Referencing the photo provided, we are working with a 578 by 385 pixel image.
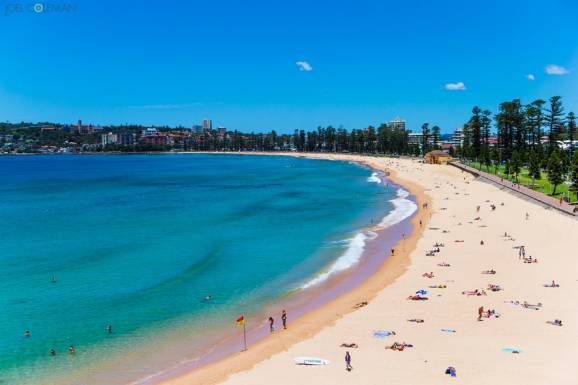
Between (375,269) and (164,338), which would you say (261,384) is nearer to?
(164,338)

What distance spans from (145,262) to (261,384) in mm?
19939

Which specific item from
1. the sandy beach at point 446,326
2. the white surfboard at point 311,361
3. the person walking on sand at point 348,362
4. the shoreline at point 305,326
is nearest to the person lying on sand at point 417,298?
the sandy beach at point 446,326

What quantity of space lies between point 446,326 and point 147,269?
19.6m

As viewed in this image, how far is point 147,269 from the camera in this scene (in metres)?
33.0

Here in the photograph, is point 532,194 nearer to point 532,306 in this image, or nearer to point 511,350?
point 532,306

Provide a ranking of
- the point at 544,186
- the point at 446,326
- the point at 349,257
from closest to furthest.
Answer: the point at 446,326
the point at 349,257
the point at 544,186

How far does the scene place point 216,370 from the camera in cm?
1873

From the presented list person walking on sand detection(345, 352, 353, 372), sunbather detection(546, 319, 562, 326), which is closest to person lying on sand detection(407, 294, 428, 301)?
sunbather detection(546, 319, 562, 326)

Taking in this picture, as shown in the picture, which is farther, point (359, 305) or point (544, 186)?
point (544, 186)

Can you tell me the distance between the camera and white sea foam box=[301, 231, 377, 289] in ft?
100.0

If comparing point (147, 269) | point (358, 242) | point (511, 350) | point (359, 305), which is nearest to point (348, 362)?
point (511, 350)

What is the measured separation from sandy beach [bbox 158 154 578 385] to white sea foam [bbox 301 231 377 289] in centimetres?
254

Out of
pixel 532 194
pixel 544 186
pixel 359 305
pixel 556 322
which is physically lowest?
pixel 359 305

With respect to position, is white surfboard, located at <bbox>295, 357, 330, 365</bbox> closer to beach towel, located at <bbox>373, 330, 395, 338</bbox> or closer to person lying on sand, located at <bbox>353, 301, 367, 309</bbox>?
beach towel, located at <bbox>373, 330, 395, 338</bbox>
